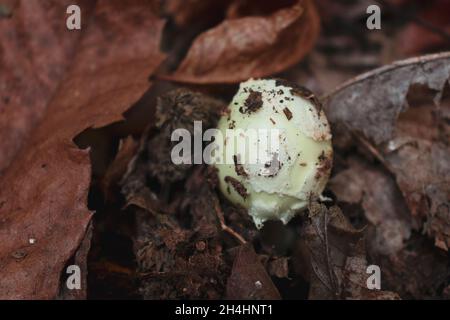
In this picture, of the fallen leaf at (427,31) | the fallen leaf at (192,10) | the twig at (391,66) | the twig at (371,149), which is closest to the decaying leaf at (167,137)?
the twig at (391,66)

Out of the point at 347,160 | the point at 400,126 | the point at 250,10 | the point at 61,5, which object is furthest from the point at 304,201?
the point at 61,5

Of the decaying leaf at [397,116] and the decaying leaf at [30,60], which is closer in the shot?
the decaying leaf at [397,116]

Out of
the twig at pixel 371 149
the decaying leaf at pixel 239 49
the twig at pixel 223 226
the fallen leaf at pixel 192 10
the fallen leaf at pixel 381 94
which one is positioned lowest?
the twig at pixel 223 226

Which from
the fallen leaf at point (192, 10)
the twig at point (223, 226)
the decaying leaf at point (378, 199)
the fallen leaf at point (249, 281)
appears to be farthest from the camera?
the fallen leaf at point (192, 10)

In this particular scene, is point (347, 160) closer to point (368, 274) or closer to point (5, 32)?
point (368, 274)

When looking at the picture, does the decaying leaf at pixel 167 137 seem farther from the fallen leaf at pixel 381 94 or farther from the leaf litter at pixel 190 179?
the fallen leaf at pixel 381 94

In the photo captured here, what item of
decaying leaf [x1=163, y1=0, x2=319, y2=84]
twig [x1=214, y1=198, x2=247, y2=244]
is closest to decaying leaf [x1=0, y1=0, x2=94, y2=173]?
decaying leaf [x1=163, y1=0, x2=319, y2=84]
